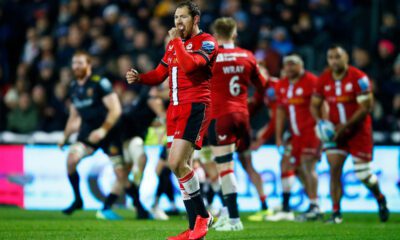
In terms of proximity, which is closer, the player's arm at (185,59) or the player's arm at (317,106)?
the player's arm at (185,59)

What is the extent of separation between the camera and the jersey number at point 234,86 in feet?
34.0

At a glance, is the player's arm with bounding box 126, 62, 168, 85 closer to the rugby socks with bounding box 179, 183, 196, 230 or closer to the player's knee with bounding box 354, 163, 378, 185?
the rugby socks with bounding box 179, 183, 196, 230

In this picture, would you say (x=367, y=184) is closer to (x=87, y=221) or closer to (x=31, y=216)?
(x=87, y=221)

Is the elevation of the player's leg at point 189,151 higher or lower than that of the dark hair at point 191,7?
lower

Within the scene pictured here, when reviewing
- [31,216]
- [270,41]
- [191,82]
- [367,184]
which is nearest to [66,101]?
[270,41]

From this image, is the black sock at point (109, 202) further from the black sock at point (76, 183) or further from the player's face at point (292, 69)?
the player's face at point (292, 69)

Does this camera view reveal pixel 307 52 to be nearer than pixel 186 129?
No

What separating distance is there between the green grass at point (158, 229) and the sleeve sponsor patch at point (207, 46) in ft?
6.63

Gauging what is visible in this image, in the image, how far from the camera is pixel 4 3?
22.1 meters

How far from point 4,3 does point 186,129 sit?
15387mm

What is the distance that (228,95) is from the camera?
34.0 feet

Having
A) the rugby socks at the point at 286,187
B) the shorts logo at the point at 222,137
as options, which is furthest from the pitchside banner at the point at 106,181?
the shorts logo at the point at 222,137

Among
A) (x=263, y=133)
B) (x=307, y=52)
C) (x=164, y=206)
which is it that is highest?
(x=307, y=52)

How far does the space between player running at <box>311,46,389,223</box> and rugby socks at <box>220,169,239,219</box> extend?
2.09 m
